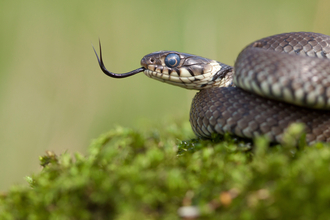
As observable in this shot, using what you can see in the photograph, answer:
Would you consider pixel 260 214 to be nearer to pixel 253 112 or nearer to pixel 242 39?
pixel 253 112

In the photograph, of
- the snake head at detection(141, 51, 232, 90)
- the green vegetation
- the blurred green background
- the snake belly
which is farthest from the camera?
the blurred green background

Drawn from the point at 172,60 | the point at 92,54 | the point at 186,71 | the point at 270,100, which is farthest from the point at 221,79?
the point at 92,54

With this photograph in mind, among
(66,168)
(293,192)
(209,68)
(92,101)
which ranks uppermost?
(209,68)

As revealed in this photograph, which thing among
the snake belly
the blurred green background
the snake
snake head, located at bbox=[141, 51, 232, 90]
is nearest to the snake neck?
snake head, located at bbox=[141, 51, 232, 90]

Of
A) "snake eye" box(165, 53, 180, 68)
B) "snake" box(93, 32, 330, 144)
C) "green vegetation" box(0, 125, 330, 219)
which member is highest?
"snake eye" box(165, 53, 180, 68)

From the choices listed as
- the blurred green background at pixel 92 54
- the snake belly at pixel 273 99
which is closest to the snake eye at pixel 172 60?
the snake belly at pixel 273 99

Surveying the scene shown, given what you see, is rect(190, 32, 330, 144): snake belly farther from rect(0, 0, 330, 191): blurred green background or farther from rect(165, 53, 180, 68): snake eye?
rect(0, 0, 330, 191): blurred green background

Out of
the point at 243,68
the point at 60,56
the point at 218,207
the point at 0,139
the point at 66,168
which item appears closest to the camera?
the point at 218,207

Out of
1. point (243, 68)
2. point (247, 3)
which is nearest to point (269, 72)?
point (243, 68)
